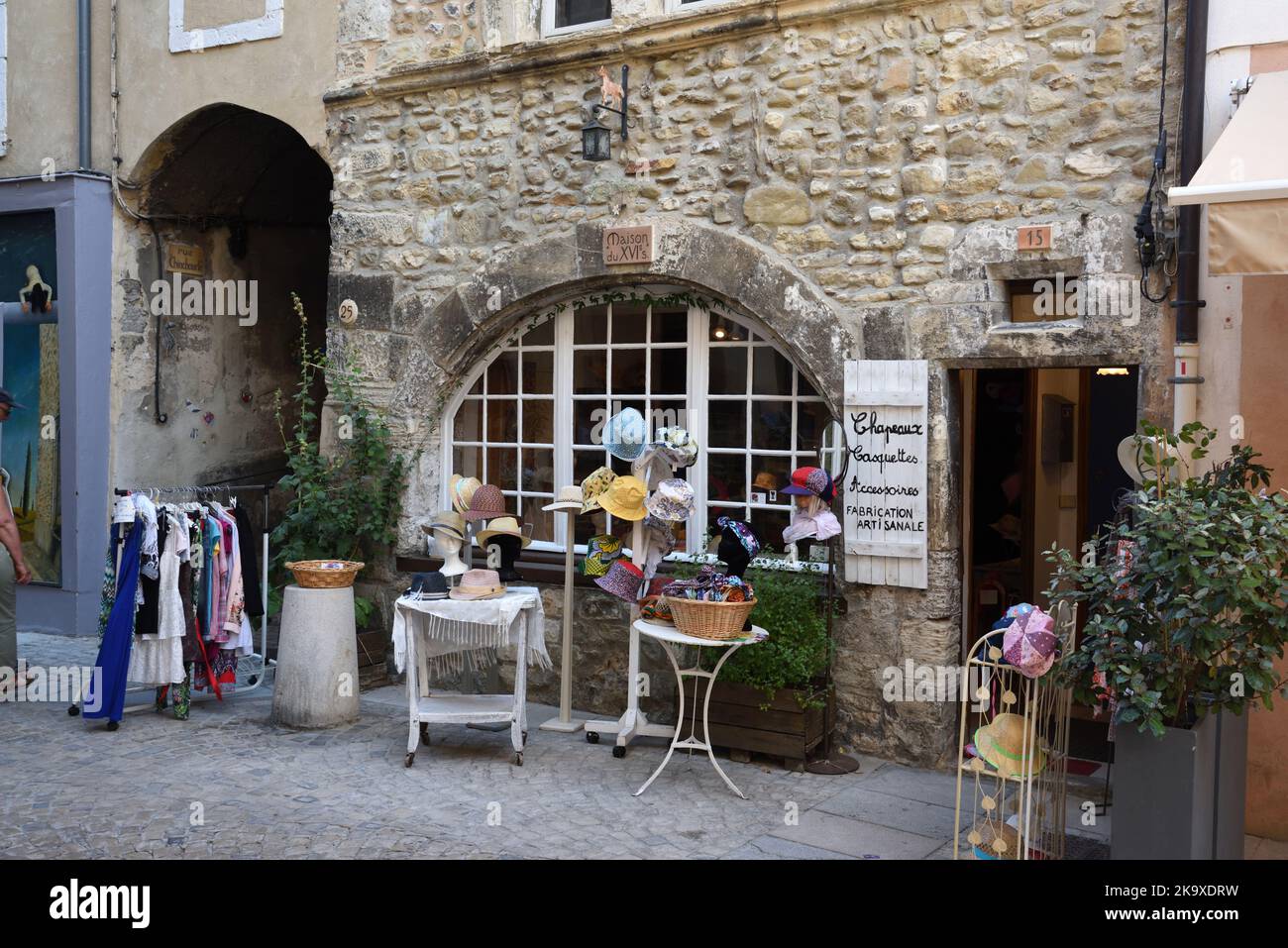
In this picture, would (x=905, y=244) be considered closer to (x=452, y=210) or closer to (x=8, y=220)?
(x=452, y=210)

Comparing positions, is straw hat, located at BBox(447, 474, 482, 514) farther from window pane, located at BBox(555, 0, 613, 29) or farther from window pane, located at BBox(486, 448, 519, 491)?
window pane, located at BBox(555, 0, 613, 29)

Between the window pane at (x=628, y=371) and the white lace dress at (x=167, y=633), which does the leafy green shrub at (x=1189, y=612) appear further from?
the white lace dress at (x=167, y=633)

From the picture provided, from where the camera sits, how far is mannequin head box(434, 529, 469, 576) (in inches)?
255

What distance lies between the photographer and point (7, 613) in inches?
290

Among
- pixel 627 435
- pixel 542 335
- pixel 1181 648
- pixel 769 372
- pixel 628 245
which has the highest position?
pixel 628 245

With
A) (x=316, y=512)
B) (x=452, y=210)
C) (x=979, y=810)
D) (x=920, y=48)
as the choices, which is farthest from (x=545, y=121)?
(x=979, y=810)

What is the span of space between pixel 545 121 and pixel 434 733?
3.59 metres

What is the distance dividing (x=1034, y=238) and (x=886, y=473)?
1.32m

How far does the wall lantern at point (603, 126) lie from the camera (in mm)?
6875

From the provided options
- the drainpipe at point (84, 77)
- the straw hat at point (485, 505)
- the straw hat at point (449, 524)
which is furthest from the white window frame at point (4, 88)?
the straw hat at point (485, 505)

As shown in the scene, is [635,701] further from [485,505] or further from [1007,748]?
[1007,748]

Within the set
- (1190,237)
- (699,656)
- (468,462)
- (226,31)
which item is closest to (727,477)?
→ (699,656)

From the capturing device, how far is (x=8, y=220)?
9.63 meters

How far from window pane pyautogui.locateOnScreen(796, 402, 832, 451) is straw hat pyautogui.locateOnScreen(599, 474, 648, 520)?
1.16 metres
